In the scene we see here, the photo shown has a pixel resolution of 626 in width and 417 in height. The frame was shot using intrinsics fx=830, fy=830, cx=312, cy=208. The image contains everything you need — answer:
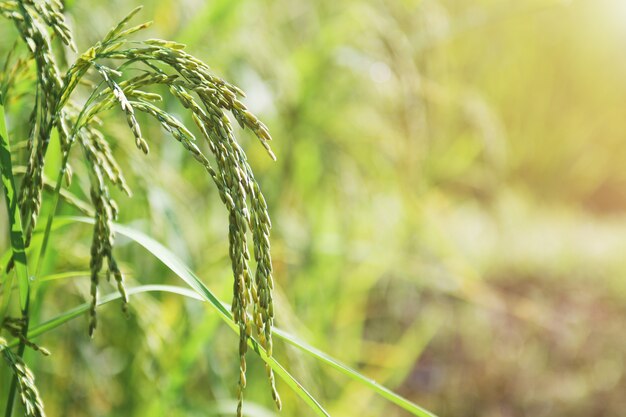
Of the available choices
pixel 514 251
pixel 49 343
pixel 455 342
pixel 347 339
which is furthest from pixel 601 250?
pixel 49 343

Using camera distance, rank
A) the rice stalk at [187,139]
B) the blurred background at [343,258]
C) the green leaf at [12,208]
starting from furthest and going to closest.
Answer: the blurred background at [343,258] < the green leaf at [12,208] < the rice stalk at [187,139]

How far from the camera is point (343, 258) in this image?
7.04ft

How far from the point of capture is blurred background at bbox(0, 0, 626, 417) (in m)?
1.34

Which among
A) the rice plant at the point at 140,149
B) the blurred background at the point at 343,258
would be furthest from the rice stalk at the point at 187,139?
the blurred background at the point at 343,258

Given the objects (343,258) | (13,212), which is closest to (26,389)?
(13,212)

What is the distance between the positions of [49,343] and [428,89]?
3.53 ft

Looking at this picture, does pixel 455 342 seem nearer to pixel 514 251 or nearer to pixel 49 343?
pixel 514 251

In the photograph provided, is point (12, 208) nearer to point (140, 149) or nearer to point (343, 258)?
point (140, 149)

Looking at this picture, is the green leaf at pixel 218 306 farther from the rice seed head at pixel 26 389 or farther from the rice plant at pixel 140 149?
the rice seed head at pixel 26 389

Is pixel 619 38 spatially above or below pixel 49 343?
above

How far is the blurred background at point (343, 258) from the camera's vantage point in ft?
4.41

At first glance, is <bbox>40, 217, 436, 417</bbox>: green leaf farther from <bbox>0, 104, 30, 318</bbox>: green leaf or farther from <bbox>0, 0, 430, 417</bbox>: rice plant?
<bbox>0, 104, 30, 318</bbox>: green leaf

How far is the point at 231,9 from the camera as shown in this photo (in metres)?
1.43

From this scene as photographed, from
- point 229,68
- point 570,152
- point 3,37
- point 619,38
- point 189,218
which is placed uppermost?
point 619,38
